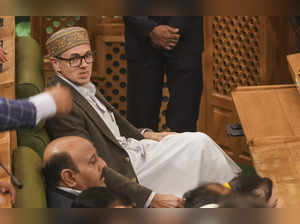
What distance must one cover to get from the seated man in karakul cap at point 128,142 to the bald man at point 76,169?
0.15 metres

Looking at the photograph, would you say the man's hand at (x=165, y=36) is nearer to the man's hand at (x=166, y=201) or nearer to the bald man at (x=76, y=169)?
the man's hand at (x=166, y=201)

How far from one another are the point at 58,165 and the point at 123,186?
15 centimetres

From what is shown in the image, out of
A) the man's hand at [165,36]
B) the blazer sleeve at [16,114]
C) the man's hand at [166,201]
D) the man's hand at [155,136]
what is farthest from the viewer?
the man's hand at [165,36]

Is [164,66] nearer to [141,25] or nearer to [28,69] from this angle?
[141,25]

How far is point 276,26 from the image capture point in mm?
2637

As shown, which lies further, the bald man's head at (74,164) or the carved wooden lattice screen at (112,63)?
the carved wooden lattice screen at (112,63)

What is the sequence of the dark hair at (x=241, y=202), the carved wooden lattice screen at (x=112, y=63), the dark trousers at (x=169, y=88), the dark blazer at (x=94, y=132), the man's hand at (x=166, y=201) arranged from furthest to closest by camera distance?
the carved wooden lattice screen at (x=112, y=63) < the dark trousers at (x=169, y=88) < the dark blazer at (x=94, y=132) < the man's hand at (x=166, y=201) < the dark hair at (x=241, y=202)

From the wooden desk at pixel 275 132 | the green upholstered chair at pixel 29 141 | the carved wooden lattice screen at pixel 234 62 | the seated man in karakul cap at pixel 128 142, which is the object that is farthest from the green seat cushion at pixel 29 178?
the carved wooden lattice screen at pixel 234 62

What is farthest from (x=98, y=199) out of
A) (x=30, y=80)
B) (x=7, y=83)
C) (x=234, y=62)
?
(x=234, y=62)

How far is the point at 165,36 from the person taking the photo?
2.15 m

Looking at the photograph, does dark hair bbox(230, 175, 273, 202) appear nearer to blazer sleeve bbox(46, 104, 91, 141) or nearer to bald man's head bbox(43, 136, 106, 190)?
bald man's head bbox(43, 136, 106, 190)

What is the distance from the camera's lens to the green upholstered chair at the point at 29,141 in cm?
133

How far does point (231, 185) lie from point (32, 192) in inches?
15.8

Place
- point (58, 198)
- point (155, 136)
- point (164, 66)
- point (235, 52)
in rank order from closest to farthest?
point (58, 198) → point (155, 136) → point (164, 66) → point (235, 52)
